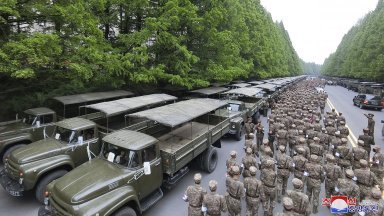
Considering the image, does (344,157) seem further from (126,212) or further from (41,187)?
(41,187)

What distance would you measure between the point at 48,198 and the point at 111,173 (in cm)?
151

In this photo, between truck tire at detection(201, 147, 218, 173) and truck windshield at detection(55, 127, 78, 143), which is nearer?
truck windshield at detection(55, 127, 78, 143)

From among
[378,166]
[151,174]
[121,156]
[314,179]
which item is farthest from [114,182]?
[378,166]

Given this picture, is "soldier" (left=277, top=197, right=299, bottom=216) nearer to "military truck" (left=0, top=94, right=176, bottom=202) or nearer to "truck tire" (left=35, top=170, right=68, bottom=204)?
"military truck" (left=0, top=94, right=176, bottom=202)

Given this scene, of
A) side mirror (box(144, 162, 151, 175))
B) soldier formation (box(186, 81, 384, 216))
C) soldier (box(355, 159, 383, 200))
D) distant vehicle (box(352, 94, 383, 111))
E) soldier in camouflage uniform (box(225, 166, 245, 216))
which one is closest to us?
soldier formation (box(186, 81, 384, 216))

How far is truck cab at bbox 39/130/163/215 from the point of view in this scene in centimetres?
541

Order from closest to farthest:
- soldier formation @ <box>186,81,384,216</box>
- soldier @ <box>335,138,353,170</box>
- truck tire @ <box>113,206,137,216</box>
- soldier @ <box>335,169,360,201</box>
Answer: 1. truck tire @ <box>113,206,137,216</box>
2. soldier formation @ <box>186,81,384,216</box>
3. soldier @ <box>335,169,360,201</box>
4. soldier @ <box>335,138,353,170</box>

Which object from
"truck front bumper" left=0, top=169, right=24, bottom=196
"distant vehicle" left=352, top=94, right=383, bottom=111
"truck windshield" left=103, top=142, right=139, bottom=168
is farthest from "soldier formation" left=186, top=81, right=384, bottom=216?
"distant vehicle" left=352, top=94, right=383, bottom=111

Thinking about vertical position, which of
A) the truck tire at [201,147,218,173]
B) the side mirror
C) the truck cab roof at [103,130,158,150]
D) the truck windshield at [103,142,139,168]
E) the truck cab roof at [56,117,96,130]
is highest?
the truck cab roof at [56,117,96,130]

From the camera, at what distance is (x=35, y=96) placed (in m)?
14.0

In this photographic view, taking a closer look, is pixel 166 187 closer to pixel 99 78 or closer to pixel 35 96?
pixel 99 78

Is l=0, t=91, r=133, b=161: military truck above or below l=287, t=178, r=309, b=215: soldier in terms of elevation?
above

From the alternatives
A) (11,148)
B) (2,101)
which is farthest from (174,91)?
(11,148)

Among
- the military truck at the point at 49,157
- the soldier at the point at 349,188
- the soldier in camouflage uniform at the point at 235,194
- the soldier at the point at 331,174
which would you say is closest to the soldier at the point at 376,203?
the soldier at the point at 349,188
